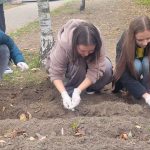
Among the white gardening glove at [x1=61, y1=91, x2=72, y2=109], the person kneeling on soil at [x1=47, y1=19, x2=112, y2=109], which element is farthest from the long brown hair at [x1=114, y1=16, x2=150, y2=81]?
the white gardening glove at [x1=61, y1=91, x2=72, y2=109]

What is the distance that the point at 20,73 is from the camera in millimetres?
5750

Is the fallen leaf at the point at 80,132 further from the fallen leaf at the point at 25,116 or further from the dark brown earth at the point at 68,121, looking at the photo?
the fallen leaf at the point at 25,116

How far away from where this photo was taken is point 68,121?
359 cm

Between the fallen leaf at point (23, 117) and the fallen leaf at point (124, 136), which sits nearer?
the fallen leaf at point (124, 136)

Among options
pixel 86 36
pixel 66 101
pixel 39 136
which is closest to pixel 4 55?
pixel 66 101

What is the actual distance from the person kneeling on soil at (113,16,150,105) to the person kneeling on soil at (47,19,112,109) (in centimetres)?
16

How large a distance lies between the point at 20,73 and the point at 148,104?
6.88 ft

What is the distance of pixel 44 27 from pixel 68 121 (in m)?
2.41

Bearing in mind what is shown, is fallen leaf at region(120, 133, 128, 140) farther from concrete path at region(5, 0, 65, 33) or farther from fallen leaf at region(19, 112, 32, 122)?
concrete path at region(5, 0, 65, 33)

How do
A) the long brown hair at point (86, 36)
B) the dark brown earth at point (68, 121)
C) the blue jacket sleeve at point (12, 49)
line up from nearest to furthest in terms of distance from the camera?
the dark brown earth at point (68, 121)
the long brown hair at point (86, 36)
the blue jacket sleeve at point (12, 49)

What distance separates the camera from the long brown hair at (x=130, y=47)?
13.0ft

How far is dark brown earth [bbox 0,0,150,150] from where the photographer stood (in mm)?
3086

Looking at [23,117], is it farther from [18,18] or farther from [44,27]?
[18,18]

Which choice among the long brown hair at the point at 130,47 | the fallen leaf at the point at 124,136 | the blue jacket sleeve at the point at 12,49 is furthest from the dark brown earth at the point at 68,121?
the blue jacket sleeve at the point at 12,49
